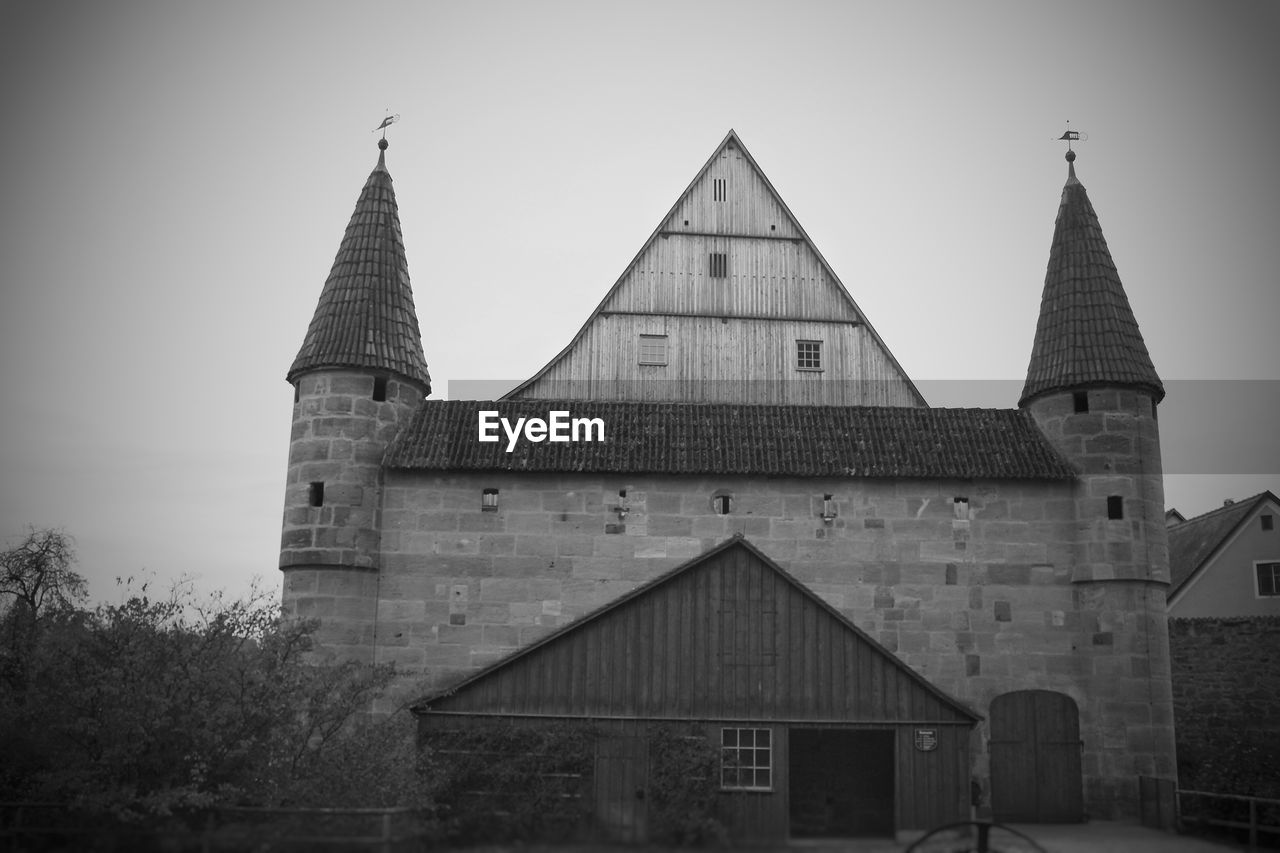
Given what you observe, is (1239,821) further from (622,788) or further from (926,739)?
(622,788)

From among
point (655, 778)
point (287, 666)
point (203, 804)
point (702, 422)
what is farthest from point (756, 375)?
point (203, 804)

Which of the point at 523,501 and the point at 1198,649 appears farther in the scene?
the point at 1198,649

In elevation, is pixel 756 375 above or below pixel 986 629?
above

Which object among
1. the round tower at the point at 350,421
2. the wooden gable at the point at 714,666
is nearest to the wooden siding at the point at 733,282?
the round tower at the point at 350,421

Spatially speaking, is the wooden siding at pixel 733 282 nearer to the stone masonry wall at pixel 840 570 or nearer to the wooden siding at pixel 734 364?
the wooden siding at pixel 734 364

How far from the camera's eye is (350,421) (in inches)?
1012

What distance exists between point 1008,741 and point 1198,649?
10.6 metres

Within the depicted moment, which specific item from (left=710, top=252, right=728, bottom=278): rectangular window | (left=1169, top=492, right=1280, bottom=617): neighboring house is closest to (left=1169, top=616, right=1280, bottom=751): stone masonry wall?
(left=1169, top=492, right=1280, bottom=617): neighboring house

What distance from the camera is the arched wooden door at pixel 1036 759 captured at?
23.9 metres

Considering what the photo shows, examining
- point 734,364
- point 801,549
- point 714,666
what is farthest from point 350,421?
point 734,364

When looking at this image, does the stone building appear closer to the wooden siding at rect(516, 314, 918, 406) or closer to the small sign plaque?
the small sign plaque

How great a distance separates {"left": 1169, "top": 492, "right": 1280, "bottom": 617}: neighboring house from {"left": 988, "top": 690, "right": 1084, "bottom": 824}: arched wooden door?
13.4m

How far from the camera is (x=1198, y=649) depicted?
3225 centimetres

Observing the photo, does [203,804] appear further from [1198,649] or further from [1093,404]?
[1198,649]
